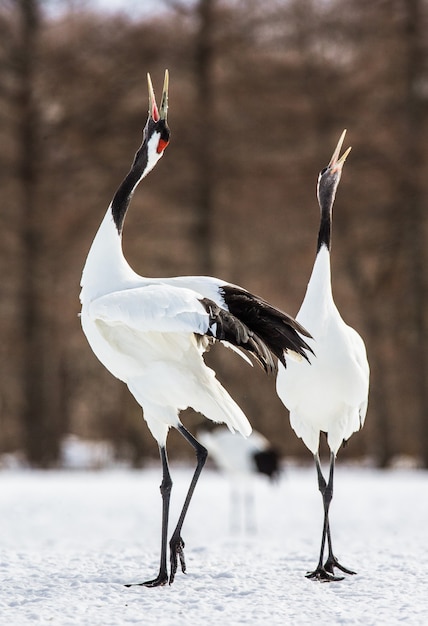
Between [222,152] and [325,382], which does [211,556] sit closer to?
[325,382]

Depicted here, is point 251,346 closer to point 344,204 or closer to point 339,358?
point 339,358

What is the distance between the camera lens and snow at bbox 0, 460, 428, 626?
4820 millimetres

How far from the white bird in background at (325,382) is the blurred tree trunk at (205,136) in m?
12.0

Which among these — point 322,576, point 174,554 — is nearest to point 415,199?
point 322,576

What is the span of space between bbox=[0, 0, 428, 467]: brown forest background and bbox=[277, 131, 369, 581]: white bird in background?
1158 cm

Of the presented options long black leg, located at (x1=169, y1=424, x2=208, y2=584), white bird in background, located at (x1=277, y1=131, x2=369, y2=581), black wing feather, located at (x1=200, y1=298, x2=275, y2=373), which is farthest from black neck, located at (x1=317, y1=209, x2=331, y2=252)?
long black leg, located at (x1=169, y1=424, x2=208, y2=584)

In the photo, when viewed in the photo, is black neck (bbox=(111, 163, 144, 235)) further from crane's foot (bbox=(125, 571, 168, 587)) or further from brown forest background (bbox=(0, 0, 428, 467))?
brown forest background (bbox=(0, 0, 428, 467))

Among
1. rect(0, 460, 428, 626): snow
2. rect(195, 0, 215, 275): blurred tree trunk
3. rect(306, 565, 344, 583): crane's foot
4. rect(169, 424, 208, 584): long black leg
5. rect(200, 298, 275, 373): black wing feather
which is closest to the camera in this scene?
rect(0, 460, 428, 626): snow

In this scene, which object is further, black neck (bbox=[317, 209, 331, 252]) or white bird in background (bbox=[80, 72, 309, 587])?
black neck (bbox=[317, 209, 331, 252])

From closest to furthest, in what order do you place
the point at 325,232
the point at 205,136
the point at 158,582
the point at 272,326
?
1. the point at 272,326
2. the point at 158,582
3. the point at 325,232
4. the point at 205,136

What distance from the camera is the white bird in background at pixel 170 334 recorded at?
17.3ft

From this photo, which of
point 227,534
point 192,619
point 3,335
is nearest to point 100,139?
point 3,335

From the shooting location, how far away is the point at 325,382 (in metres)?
6.05

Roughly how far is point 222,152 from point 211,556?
12.3 m
